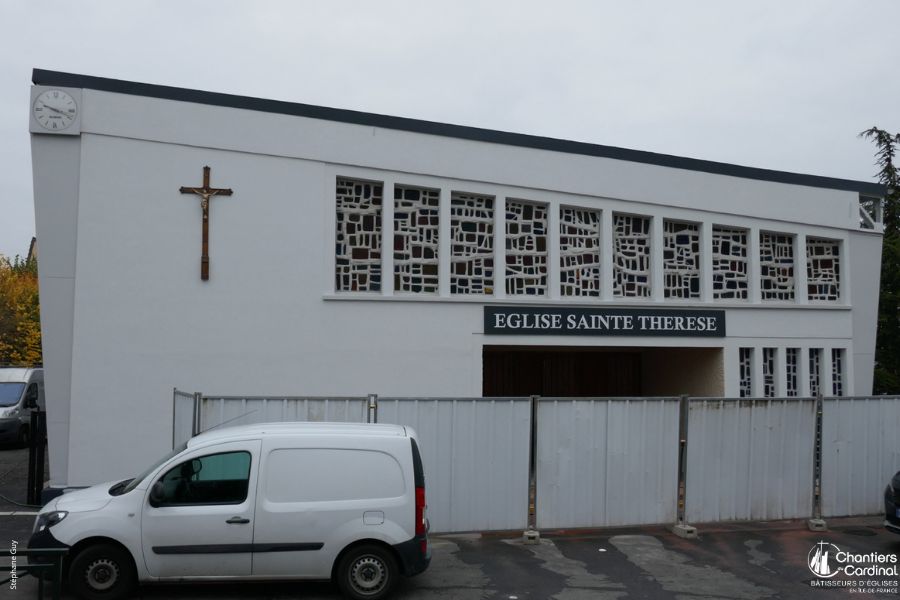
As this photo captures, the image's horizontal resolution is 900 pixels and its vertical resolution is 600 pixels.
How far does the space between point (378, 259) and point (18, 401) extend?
1252cm

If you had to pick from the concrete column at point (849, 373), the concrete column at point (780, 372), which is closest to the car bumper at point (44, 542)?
the concrete column at point (780, 372)

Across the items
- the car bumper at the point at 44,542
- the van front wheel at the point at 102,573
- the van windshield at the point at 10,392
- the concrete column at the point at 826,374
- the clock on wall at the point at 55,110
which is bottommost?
the van front wheel at the point at 102,573

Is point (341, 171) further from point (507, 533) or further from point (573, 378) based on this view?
point (573, 378)

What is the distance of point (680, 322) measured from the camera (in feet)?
50.4

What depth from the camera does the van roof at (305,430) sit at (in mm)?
7992

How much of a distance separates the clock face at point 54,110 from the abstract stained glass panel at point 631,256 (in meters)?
9.70

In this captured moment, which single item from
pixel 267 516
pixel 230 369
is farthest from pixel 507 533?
pixel 230 369

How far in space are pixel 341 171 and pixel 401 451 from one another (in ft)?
23.4

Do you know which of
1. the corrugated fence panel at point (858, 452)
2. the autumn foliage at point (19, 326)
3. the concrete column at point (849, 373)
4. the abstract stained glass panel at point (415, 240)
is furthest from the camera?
the autumn foliage at point (19, 326)

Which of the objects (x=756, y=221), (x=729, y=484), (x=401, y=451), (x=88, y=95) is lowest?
(x=729, y=484)

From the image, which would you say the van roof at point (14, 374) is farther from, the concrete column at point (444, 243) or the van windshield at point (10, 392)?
the concrete column at point (444, 243)

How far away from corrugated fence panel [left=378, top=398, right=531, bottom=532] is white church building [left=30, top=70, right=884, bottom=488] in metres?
3.49

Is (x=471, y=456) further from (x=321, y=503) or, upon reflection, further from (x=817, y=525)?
(x=817, y=525)

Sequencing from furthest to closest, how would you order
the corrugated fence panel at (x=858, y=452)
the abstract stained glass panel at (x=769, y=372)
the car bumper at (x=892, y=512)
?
the abstract stained glass panel at (x=769, y=372) → the corrugated fence panel at (x=858, y=452) → the car bumper at (x=892, y=512)
